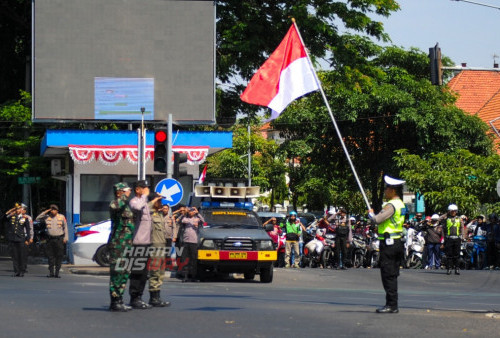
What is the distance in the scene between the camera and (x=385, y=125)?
1977 inches

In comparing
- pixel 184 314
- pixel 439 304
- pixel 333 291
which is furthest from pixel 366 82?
pixel 184 314

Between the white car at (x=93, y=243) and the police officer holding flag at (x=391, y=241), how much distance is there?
1519 centimetres

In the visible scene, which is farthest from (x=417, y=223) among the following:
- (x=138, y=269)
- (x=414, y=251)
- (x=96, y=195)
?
(x=138, y=269)

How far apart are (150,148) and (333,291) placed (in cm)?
1438

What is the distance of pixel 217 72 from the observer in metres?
35.8

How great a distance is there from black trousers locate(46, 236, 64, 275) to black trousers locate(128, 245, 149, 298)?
10939 mm

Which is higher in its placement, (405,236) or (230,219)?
(230,219)

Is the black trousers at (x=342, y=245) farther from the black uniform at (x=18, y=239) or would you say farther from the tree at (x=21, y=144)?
the tree at (x=21, y=144)

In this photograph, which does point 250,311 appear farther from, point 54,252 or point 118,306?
point 54,252

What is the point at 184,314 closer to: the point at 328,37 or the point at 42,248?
the point at 328,37

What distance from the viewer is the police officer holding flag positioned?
547 inches

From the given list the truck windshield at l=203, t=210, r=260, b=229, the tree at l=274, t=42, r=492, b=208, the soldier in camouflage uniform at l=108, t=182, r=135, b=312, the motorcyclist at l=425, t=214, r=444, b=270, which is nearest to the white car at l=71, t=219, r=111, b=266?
the truck windshield at l=203, t=210, r=260, b=229

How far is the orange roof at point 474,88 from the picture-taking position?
6688 centimetres

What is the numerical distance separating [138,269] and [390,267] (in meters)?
3.27
